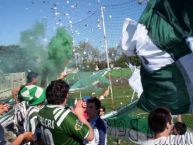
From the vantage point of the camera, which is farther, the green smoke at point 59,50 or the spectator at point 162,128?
the green smoke at point 59,50

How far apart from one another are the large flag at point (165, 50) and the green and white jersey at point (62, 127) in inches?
54.2

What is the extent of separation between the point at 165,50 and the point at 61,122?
169 cm

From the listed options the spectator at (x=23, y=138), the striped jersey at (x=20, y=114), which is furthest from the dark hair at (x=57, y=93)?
the striped jersey at (x=20, y=114)

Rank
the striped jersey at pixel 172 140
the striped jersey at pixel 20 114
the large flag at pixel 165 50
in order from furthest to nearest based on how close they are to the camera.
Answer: the striped jersey at pixel 20 114 → the large flag at pixel 165 50 → the striped jersey at pixel 172 140

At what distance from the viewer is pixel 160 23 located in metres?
5.47

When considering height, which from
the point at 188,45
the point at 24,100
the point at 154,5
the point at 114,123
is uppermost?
the point at 154,5

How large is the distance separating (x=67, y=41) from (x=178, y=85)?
45.6 ft

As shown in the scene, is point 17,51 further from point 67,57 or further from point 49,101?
point 49,101

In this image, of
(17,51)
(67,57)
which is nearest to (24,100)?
(67,57)

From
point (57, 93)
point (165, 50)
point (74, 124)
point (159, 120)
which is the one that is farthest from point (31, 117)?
point (159, 120)

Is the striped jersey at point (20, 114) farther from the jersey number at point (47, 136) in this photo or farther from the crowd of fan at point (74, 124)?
the jersey number at point (47, 136)

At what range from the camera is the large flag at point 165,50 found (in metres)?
5.36

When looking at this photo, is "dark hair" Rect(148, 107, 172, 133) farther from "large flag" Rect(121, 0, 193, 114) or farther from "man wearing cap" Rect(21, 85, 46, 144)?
"man wearing cap" Rect(21, 85, 46, 144)

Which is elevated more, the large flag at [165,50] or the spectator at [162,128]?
the large flag at [165,50]
